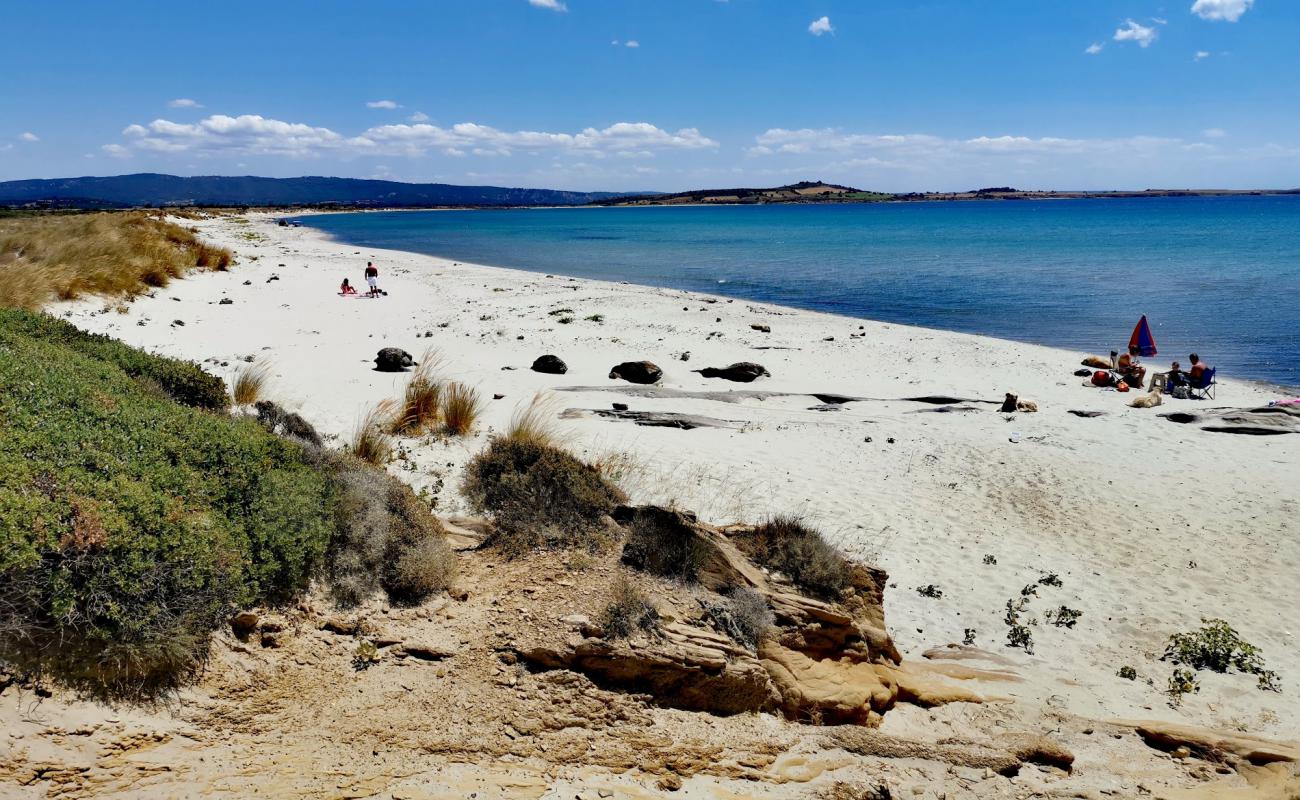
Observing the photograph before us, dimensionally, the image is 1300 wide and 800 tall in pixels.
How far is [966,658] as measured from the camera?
6.87m

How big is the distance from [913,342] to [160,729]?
21556 millimetres

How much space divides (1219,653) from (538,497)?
6.50m

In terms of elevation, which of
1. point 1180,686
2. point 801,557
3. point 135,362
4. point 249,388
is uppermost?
point 135,362

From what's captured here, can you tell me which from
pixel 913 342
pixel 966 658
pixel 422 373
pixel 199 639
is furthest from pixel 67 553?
pixel 913 342

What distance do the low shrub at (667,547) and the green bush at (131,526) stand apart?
233 cm

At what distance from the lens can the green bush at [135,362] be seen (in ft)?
26.5

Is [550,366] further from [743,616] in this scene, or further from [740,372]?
[743,616]

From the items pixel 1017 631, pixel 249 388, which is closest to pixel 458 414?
pixel 249 388

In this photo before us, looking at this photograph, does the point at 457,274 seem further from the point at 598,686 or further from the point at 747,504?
the point at 598,686

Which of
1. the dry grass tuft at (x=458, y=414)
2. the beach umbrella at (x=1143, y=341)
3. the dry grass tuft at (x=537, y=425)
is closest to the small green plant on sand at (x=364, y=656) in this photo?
the dry grass tuft at (x=537, y=425)

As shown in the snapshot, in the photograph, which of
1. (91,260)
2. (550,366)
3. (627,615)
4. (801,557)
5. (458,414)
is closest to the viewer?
(627,615)

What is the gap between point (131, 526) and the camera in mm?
4062

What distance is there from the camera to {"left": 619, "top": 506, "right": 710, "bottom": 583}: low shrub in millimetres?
5859

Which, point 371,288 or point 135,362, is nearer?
point 135,362
